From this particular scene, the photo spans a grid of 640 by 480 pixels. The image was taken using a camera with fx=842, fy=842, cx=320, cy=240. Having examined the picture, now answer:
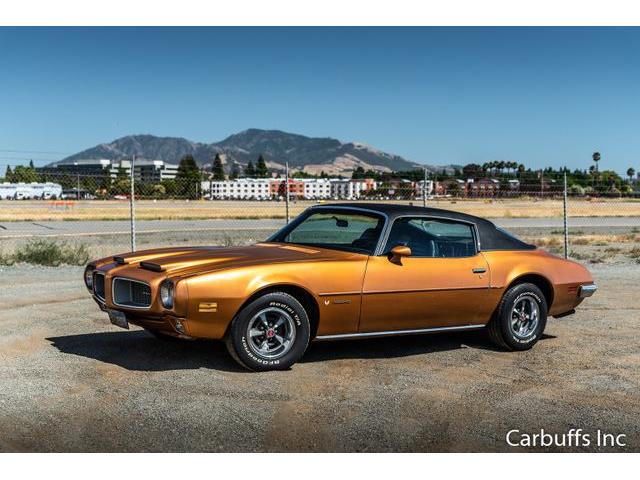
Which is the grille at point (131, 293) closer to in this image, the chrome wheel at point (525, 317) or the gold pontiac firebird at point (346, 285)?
the gold pontiac firebird at point (346, 285)

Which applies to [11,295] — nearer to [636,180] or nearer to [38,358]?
[38,358]

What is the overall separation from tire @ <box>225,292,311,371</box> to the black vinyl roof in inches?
57.3

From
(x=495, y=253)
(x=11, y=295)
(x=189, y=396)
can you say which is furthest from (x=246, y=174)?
(x=189, y=396)

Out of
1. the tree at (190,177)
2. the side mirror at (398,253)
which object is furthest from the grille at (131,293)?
the tree at (190,177)

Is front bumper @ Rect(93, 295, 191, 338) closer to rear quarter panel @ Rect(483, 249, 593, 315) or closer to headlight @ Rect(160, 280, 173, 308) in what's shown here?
headlight @ Rect(160, 280, 173, 308)

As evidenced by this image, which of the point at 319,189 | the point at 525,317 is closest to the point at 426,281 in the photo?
the point at 525,317

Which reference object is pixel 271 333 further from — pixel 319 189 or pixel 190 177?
pixel 319 189

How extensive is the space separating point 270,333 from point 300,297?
1.40ft

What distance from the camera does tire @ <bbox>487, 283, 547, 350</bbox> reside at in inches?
317

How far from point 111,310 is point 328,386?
6.47 ft

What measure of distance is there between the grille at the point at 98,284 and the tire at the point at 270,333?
1.35 m

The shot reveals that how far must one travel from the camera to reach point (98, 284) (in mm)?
7469

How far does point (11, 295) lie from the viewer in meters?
11.8

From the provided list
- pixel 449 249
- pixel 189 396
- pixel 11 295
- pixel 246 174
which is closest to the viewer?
pixel 189 396
